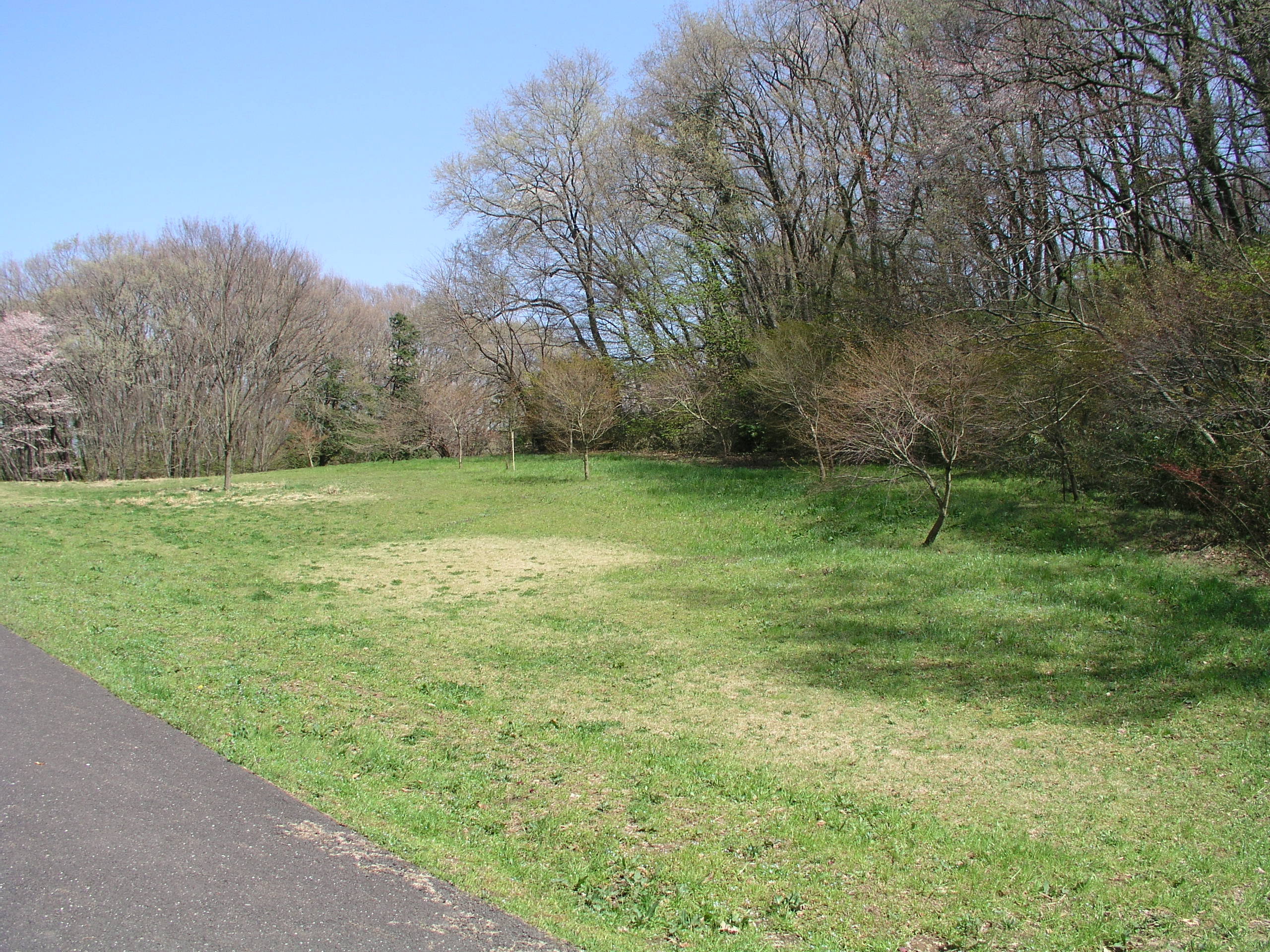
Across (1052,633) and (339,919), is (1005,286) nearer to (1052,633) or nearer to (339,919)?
(1052,633)

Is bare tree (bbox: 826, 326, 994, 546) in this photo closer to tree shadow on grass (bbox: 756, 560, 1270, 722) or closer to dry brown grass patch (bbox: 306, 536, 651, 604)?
tree shadow on grass (bbox: 756, 560, 1270, 722)

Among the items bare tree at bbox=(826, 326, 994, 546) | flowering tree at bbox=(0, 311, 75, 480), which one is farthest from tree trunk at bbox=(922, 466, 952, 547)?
flowering tree at bbox=(0, 311, 75, 480)

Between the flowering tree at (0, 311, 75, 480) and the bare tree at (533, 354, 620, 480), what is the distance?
70.9 ft

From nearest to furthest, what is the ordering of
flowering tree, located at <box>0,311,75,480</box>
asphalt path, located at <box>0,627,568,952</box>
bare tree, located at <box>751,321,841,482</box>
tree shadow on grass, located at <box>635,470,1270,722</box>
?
asphalt path, located at <box>0,627,568,952</box>
tree shadow on grass, located at <box>635,470,1270,722</box>
bare tree, located at <box>751,321,841,482</box>
flowering tree, located at <box>0,311,75,480</box>

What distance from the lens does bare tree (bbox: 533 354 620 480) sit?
89.0ft

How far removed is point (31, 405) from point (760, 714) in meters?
40.8

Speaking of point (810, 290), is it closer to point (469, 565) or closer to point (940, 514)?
point (940, 514)

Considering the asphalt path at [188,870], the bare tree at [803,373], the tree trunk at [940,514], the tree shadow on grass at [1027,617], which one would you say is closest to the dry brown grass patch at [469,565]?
the tree shadow on grass at [1027,617]

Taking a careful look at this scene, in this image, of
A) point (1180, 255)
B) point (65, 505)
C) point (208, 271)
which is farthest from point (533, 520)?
point (208, 271)

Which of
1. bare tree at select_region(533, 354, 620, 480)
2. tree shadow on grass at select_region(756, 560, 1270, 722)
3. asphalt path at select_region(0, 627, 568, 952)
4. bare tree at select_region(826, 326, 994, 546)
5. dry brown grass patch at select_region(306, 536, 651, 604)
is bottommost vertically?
tree shadow on grass at select_region(756, 560, 1270, 722)

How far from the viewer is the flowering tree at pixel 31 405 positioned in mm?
34438

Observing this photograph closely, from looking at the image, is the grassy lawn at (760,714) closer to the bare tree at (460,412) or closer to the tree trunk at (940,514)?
the tree trunk at (940,514)

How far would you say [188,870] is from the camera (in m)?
3.43

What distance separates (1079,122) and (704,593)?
10.8 m
